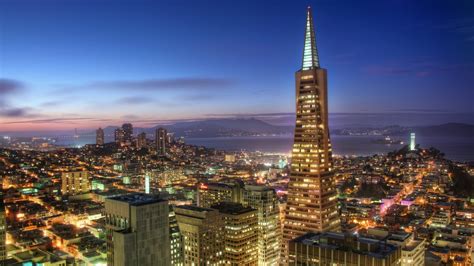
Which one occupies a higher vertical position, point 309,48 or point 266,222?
point 309,48

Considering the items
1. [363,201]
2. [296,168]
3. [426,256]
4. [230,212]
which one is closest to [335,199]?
[296,168]

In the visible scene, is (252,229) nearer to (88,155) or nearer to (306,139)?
(306,139)

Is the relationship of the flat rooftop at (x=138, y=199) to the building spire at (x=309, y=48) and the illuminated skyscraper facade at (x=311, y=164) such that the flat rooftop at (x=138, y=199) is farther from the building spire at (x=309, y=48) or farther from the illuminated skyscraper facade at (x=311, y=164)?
the building spire at (x=309, y=48)

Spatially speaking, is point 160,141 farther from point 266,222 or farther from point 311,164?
point 311,164

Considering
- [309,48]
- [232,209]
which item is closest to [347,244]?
[232,209]

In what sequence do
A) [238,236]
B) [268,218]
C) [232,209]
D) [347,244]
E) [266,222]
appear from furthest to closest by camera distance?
[268,218] → [266,222] → [232,209] → [238,236] → [347,244]

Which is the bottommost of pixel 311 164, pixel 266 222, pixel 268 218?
pixel 266 222

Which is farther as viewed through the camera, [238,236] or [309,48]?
[309,48]

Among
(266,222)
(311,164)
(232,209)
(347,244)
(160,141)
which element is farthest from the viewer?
(160,141)

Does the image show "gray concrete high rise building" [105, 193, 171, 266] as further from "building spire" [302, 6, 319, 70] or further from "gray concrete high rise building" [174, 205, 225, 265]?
"building spire" [302, 6, 319, 70]
